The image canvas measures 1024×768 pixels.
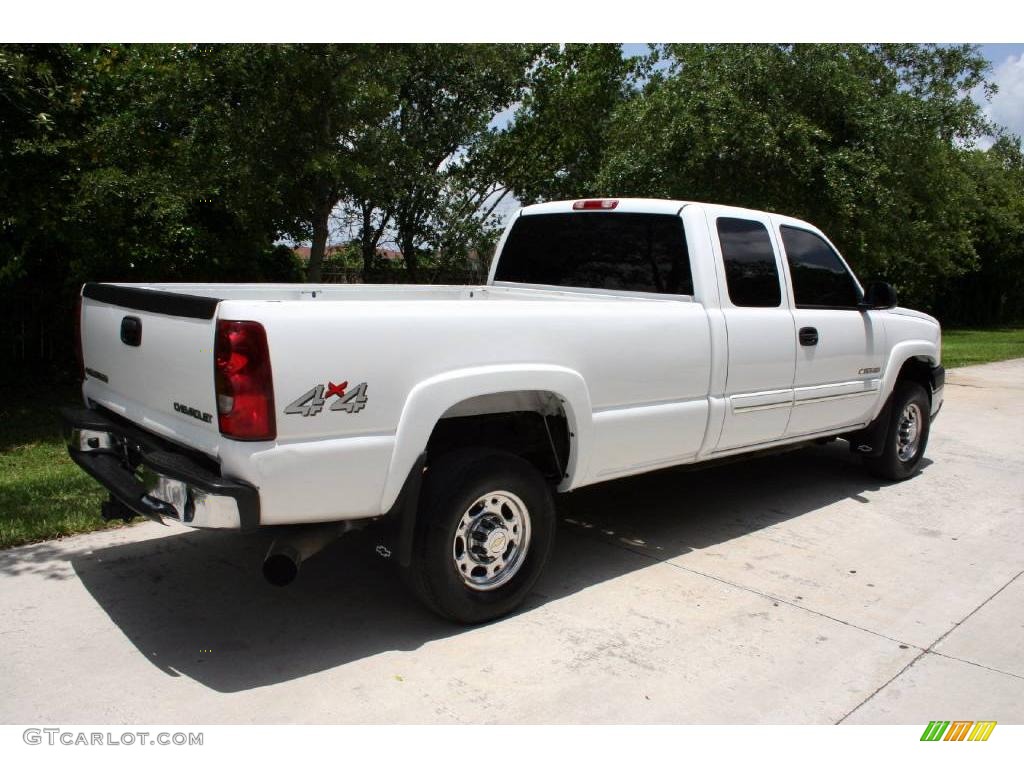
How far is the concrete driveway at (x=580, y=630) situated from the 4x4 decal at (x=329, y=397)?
3.83 feet

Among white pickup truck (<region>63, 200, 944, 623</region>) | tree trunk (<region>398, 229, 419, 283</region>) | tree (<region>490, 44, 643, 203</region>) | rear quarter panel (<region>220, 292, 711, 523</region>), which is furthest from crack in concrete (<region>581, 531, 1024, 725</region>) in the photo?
tree (<region>490, 44, 643, 203</region>)

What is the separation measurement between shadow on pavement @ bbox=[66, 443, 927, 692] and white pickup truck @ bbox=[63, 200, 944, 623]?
40 centimetres

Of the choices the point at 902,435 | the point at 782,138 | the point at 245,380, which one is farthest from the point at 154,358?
the point at 782,138

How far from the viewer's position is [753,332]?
5418 mm

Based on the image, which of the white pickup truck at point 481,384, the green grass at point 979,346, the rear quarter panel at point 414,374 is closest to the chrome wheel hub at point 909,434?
the white pickup truck at point 481,384

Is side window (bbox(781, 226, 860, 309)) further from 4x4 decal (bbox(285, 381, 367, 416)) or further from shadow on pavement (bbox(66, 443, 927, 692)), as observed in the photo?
4x4 decal (bbox(285, 381, 367, 416))

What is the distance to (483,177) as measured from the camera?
16484 mm

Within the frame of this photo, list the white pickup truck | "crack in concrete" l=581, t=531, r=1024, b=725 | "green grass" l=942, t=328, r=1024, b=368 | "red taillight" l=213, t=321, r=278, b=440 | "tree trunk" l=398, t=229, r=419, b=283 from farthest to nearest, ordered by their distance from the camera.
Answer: "green grass" l=942, t=328, r=1024, b=368, "tree trunk" l=398, t=229, r=419, b=283, "crack in concrete" l=581, t=531, r=1024, b=725, the white pickup truck, "red taillight" l=213, t=321, r=278, b=440

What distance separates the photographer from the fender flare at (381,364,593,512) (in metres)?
3.81

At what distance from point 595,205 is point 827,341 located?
1822 mm

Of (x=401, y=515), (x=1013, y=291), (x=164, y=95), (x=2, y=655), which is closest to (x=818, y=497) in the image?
(x=401, y=515)

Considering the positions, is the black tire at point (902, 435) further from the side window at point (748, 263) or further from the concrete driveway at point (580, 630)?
the side window at point (748, 263)

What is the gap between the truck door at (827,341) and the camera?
5914 millimetres

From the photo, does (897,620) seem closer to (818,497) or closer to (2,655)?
(818,497)
